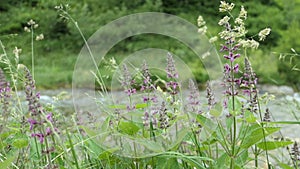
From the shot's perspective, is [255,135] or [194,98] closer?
[255,135]

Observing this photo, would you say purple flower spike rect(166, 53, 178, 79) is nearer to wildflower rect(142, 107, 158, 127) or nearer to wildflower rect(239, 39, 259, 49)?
wildflower rect(142, 107, 158, 127)

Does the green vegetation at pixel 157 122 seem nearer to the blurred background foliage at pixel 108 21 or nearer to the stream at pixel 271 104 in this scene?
the stream at pixel 271 104

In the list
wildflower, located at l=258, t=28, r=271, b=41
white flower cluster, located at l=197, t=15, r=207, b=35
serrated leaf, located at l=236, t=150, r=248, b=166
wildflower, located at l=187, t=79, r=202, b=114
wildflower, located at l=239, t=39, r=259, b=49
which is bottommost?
serrated leaf, located at l=236, t=150, r=248, b=166

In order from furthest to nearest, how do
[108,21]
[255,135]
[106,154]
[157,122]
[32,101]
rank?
[108,21]
[157,122]
[106,154]
[255,135]
[32,101]

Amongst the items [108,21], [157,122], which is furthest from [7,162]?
[108,21]

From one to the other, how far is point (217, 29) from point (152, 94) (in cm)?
1019

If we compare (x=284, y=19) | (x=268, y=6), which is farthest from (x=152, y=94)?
(x=268, y=6)

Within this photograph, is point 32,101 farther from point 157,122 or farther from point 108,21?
point 108,21

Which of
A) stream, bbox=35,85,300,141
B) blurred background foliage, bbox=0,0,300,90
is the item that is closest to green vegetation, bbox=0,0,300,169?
stream, bbox=35,85,300,141

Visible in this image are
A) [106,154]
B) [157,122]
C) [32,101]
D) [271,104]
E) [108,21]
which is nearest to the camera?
[32,101]

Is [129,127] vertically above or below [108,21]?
below

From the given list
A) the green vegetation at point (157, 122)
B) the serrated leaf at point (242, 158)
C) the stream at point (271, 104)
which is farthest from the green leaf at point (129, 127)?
the stream at point (271, 104)

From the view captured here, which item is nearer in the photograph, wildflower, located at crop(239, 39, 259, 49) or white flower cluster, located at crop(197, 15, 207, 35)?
wildflower, located at crop(239, 39, 259, 49)

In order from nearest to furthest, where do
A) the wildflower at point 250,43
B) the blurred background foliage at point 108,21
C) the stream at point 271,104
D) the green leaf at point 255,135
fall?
the wildflower at point 250,43 < the green leaf at point 255,135 < the stream at point 271,104 < the blurred background foliage at point 108,21
